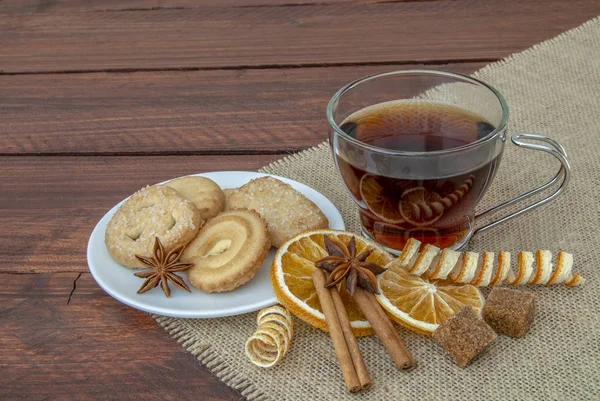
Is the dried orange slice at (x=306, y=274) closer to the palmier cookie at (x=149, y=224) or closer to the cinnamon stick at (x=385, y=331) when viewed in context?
the cinnamon stick at (x=385, y=331)

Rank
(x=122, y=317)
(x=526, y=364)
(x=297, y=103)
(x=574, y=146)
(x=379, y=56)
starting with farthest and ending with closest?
(x=379, y=56) < (x=297, y=103) < (x=574, y=146) < (x=122, y=317) < (x=526, y=364)

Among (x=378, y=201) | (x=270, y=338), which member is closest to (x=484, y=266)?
(x=378, y=201)

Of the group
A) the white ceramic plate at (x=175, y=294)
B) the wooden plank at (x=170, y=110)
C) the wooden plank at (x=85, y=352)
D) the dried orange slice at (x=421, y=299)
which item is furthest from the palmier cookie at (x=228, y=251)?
the wooden plank at (x=170, y=110)

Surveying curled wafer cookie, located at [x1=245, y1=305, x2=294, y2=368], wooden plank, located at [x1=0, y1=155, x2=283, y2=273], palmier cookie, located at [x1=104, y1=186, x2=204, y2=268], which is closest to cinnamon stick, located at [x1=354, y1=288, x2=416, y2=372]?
curled wafer cookie, located at [x1=245, y1=305, x2=294, y2=368]

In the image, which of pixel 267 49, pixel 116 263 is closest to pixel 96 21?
pixel 267 49

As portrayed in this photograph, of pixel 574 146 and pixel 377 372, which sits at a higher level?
pixel 574 146

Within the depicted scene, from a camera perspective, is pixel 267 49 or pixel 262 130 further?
pixel 267 49

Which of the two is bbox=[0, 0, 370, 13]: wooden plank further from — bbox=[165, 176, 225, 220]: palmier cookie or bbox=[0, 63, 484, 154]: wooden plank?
bbox=[165, 176, 225, 220]: palmier cookie

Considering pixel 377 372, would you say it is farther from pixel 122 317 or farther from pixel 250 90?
pixel 250 90
